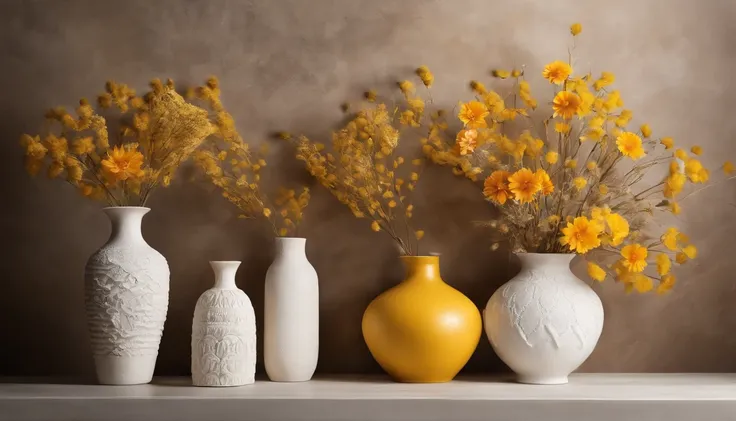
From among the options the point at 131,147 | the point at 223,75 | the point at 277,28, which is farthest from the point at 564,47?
the point at 131,147

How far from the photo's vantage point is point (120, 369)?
5.32 ft

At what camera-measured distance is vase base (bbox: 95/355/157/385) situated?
5.32 ft

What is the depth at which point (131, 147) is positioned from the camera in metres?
1.67

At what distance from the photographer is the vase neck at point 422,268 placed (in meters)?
1.74

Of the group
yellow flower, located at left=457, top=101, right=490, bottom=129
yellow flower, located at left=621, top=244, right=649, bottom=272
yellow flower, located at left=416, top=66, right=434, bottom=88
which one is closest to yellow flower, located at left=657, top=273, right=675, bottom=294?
yellow flower, located at left=621, top=244, right=649, bottom=272

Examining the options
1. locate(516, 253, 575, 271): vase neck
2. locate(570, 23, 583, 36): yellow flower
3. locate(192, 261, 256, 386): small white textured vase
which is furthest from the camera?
locate(570, 23, 583, 36): yellow flower

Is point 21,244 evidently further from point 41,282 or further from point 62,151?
point 62,151

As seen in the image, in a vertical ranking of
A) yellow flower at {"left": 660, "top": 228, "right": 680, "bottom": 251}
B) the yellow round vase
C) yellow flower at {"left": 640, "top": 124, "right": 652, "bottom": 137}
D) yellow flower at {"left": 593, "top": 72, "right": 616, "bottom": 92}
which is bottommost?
the yellow round vase

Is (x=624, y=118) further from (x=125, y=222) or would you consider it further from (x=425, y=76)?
(x=125, y=222)

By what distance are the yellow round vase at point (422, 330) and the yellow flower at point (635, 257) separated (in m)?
0.36

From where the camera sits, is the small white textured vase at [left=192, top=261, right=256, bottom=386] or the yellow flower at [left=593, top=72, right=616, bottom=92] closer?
the small white textured vase at [left=192, top=261, right=256, bottom=386]

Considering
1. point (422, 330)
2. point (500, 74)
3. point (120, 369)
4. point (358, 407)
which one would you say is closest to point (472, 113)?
point (500, 74)

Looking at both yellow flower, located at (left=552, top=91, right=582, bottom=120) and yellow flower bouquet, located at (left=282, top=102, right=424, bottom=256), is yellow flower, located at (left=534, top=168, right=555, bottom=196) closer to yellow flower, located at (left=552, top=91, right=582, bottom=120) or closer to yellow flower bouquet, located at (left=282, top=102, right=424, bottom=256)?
yellow flower, located at (left=552, top=91, right=582, bottom=120)

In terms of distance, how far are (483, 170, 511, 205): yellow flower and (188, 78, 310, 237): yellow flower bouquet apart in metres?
0.45
